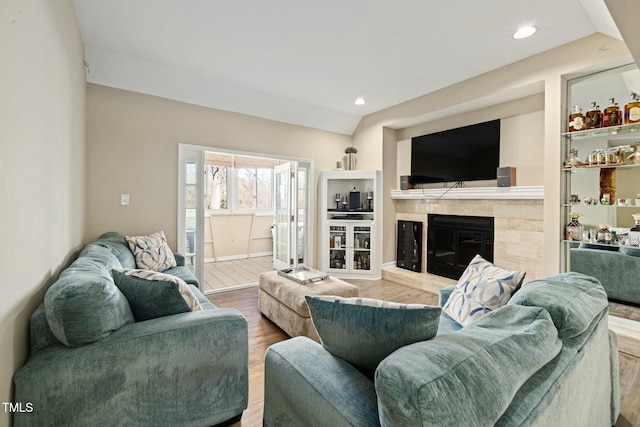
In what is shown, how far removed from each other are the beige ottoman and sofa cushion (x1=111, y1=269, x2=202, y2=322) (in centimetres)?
108

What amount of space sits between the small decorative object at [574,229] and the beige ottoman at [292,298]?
2.12 meters

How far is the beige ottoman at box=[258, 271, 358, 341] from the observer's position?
7.87 ft

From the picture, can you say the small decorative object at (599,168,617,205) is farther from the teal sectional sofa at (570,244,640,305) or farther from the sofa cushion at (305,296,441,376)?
the sofa cushion at (305,296,441,376)

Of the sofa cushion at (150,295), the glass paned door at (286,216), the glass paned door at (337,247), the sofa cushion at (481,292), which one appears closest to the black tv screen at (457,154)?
the glass paned door at (337,247)

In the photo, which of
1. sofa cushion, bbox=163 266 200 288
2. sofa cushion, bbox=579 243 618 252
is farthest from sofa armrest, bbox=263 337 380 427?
sofa cushion, bbox=579 243 618 252

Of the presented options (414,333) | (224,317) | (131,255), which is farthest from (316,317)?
(131,255)

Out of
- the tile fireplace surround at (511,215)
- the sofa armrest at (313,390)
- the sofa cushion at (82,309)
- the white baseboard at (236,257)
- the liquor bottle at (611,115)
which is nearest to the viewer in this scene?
the sofa armrest at (313,390)

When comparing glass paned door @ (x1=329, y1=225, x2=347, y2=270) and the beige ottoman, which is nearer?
the beige ottoman

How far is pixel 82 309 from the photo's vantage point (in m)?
1.22

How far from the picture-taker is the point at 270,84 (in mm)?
3670

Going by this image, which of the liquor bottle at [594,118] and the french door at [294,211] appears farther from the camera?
the french door at [294,211]

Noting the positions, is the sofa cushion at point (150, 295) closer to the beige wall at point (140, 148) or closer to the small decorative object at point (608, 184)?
the beige wall at point (140, 148)

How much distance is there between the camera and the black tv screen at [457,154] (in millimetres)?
3676

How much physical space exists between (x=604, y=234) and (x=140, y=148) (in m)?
4.87
